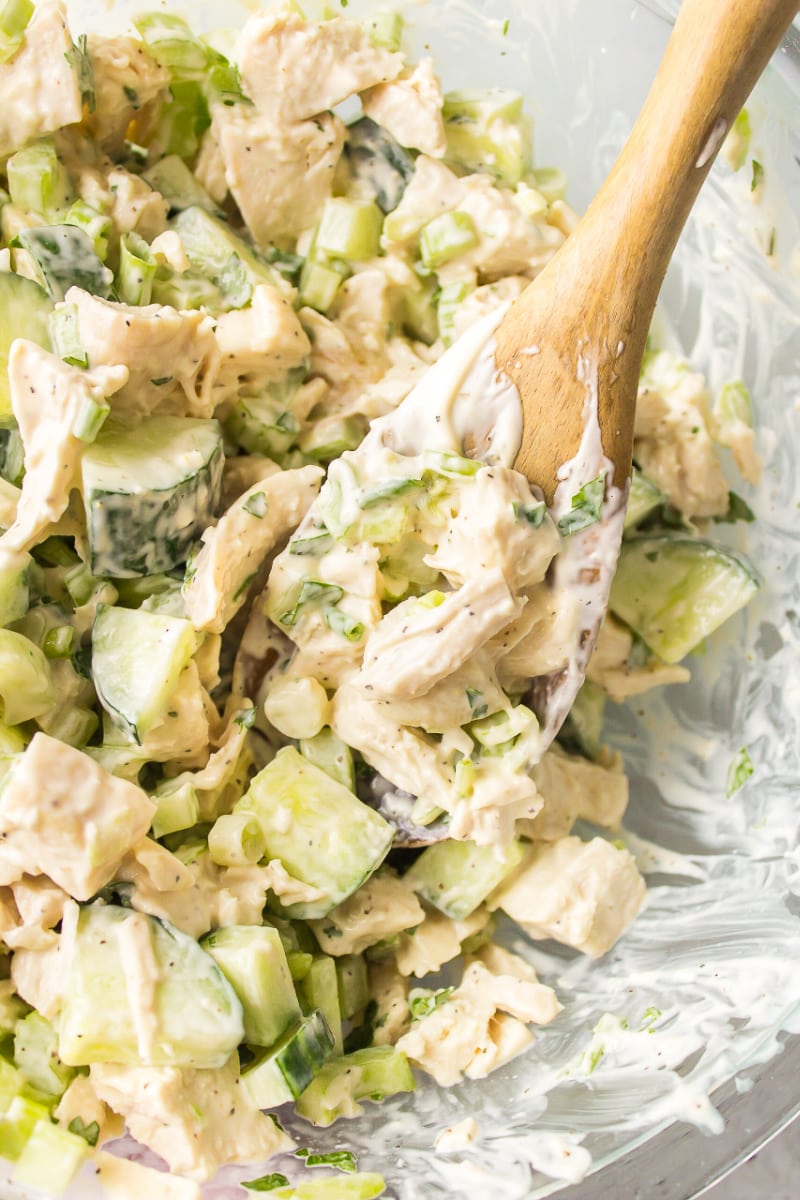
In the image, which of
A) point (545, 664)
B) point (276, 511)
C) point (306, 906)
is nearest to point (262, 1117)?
point (306, 906)

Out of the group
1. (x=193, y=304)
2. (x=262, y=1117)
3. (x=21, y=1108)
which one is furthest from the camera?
(x=193, y=304)

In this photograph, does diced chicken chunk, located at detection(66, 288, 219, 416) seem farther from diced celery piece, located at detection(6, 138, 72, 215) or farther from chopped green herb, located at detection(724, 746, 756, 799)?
chopped green herb, located at detection(724, 746, 756, 799)

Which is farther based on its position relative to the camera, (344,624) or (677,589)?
(677,589)

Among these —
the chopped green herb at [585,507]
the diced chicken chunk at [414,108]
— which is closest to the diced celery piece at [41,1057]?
the chopped green herb at [585,507]

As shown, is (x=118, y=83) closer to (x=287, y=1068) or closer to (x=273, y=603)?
(x=273, y=603)

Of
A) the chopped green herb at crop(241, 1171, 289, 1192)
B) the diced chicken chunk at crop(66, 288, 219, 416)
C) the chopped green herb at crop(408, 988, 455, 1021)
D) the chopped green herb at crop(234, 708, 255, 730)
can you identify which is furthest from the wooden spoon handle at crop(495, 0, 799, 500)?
the chopped green herb at crop(241, 1171, 289, 1192)

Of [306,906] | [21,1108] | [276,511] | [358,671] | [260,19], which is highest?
[260,19]

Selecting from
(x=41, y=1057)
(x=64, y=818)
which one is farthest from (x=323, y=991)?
(x=64, y=818)

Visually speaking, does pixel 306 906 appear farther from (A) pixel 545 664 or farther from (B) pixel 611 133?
(B) pixel 611 133
